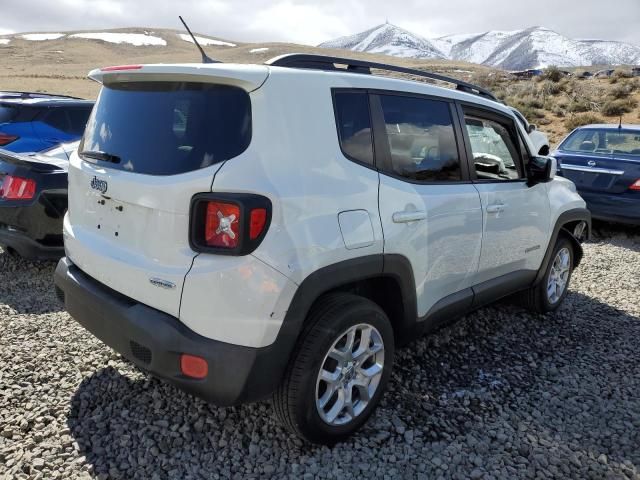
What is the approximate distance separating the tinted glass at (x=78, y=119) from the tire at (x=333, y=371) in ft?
14.3

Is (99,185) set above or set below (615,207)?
above

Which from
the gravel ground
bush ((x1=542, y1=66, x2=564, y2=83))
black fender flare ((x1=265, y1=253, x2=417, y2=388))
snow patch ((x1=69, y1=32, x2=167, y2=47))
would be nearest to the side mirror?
the gravel ground

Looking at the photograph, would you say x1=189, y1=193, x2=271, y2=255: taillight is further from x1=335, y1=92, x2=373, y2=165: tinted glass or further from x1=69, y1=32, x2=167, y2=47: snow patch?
x1=69, y1=32, x2=167, y2=47: snow patch

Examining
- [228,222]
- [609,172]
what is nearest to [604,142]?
[609,172]

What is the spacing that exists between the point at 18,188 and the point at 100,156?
2.37 metres

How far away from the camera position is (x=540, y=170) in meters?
3.77

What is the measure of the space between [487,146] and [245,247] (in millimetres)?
2329

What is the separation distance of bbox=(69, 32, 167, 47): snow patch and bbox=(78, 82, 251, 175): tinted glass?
422 ft

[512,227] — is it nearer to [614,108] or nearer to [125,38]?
[614,108]

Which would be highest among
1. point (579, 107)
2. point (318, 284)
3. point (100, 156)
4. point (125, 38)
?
point (125, 38)

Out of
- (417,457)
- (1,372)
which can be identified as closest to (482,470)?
(417,457)

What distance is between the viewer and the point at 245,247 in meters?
2.10

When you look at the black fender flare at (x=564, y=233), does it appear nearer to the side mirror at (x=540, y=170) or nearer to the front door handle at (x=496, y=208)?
the side mirror at (x=540, y=170)

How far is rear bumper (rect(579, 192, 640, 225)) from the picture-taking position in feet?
22.7
